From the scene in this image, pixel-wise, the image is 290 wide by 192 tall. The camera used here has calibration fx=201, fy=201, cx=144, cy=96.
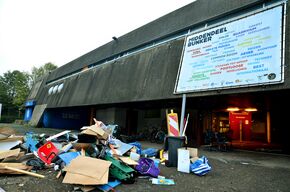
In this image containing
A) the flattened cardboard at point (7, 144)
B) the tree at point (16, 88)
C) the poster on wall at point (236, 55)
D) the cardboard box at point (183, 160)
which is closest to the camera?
the cardboard box at point (183, 160)

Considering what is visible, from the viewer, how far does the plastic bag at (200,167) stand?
17.3ft

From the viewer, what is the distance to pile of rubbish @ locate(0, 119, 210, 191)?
3869 mm

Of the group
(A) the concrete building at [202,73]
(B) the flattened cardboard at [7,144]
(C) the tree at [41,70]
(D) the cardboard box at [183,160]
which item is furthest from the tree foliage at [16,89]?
(D) the cardboard box at [183,160]

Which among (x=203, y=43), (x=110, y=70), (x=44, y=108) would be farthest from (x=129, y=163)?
(x=44, y=108)

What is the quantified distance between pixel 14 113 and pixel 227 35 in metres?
54.3

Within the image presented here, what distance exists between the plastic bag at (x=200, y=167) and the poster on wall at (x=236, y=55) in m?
3.20

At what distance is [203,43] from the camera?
8836 millimetres

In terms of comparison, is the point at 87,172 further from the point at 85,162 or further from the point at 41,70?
the point at 41,70

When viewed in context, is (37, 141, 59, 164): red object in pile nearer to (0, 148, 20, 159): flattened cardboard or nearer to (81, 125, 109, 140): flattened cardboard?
(0, 148, 20, 159): flattened cardboard

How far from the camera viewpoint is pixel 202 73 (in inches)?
328

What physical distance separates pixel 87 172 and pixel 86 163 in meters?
0.32

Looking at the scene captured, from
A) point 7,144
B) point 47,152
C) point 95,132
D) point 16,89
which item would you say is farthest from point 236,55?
point 16,89

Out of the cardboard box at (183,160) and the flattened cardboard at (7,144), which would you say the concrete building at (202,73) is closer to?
the cardboard box at (183,160)

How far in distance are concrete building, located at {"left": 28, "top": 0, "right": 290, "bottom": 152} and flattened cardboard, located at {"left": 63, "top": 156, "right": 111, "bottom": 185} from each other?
5.34m
